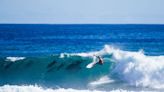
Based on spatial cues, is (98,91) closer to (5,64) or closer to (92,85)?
(92,85)

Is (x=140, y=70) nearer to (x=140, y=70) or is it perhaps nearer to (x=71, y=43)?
(x=140, y=70)

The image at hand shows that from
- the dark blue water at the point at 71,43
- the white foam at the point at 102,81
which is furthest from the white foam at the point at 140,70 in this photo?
the dark blue water at the point at 71,43

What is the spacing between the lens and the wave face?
18.0m

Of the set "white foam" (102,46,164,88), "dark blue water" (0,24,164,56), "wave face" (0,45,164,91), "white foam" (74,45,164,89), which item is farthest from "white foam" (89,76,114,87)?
"dark blue water" (0,24,164,56)

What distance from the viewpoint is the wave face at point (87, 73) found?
18031 mm

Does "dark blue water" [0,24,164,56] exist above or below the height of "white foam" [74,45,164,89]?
below

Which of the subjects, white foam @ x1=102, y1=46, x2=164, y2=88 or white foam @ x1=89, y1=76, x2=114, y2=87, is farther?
white foam @ x1=89, y1=76, x2=114, y2=87

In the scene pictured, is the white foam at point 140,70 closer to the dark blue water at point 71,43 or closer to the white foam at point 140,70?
the white foam at point 140,70

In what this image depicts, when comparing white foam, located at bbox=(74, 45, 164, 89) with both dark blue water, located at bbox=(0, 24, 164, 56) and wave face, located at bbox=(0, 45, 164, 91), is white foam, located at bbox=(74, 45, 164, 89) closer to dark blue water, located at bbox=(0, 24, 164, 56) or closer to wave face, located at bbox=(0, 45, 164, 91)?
wave face, located at bbox=(0, 45, 164, 91)

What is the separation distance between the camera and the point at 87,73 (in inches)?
780

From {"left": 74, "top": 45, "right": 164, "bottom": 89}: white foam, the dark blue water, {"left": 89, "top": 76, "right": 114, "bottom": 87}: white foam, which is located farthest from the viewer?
the dark blue water

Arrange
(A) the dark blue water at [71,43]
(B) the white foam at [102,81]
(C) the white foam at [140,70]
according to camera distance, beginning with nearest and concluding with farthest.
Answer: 1. (C) the white foam at [140,70]
2. (B) the white foam at [102,81]
3. (A) the dark blue water at [71,43]

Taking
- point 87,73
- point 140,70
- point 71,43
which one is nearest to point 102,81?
point 87,73

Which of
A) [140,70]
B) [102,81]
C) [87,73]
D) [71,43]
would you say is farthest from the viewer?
[71,43]
